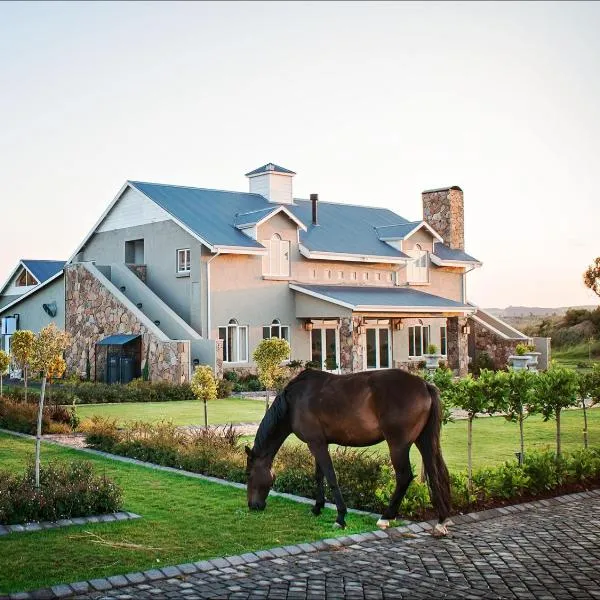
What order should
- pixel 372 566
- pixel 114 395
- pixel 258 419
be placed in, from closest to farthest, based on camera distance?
pixel 372 566
pixel 258 419
pixel 114 395

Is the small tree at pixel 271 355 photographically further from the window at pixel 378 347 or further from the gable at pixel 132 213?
the window at pixel 378 347

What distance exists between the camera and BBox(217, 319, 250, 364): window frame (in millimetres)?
31359

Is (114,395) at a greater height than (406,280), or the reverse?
(406,280)

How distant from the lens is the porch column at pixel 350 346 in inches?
1241

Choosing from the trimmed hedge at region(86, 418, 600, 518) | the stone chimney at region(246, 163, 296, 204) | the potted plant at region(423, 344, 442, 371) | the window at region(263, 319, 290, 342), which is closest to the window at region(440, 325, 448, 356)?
the potted plant at region(423, 344, 442, 371)

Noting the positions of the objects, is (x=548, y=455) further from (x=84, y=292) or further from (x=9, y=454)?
(x=84, y=292)

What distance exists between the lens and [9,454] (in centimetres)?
1441

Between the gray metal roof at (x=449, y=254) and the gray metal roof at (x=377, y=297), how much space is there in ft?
9.29

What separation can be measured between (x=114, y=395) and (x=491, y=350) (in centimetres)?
2158

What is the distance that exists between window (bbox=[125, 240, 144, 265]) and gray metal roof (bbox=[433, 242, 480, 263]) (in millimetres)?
13776

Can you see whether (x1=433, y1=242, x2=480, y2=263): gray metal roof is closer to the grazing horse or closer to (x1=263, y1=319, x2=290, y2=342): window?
(x1=263, y1=319, x2=290, y2=342): window

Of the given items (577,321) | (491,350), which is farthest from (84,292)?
(577,321)

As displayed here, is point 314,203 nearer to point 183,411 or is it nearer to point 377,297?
point 377,297

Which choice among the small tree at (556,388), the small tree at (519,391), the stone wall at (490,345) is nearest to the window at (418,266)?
the stone wall at (490,345)
